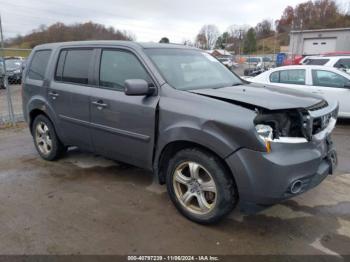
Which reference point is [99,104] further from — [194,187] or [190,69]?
[194,187]

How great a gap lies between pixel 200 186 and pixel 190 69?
1.50m

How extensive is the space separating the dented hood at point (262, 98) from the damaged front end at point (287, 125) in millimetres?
60

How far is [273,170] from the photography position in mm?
2678

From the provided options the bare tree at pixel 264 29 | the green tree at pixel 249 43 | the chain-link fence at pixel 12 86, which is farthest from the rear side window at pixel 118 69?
the bare tree at pixel 264 29

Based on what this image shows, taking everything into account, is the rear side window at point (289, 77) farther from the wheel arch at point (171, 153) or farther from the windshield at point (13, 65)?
the windshield at point (13, 65)

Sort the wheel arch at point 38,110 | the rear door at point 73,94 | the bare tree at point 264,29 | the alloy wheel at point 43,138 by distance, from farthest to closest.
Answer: the bare tree at point 264,29 < the alloy wheel at point 43,138 < the wheel arch at point 38,110 < the rear door at point 73,94

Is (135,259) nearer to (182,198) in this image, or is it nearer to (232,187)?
(182,198)

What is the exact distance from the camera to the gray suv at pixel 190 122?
277 centimetres

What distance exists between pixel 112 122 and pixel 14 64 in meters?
17.1

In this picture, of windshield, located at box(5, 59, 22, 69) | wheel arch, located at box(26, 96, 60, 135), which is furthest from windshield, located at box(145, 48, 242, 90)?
windshield, located at box(5, 59, 22, 69)

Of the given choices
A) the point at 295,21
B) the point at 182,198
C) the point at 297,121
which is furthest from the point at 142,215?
the point at 295,21

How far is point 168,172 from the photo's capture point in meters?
3.41

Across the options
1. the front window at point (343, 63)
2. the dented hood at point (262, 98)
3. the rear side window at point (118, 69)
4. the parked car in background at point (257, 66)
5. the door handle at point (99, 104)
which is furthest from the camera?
the parked car in background at point (257, 66)

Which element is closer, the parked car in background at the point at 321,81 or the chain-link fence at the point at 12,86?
the parked car in background at the point at 321,81
